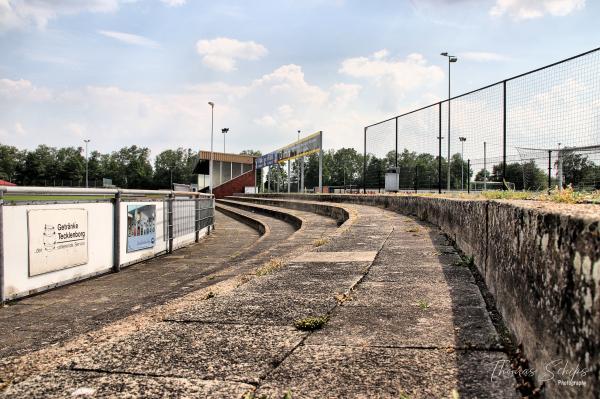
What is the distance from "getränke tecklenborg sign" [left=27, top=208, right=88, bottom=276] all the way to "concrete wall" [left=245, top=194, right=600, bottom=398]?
5808 mm

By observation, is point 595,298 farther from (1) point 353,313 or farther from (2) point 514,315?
(1) point 353,313

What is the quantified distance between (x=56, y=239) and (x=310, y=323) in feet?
16.9

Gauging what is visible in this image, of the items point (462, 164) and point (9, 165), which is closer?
point (462, 164)

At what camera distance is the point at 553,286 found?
1688 millimetres

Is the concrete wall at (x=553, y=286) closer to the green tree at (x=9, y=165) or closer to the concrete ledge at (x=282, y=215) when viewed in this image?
the concrete ledge at (x=282, y=215)

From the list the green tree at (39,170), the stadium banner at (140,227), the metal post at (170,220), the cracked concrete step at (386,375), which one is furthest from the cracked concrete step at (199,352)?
the green tree at (39,170)

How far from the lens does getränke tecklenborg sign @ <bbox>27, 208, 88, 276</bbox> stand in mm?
5969

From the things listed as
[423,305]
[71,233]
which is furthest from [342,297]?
[71,233]

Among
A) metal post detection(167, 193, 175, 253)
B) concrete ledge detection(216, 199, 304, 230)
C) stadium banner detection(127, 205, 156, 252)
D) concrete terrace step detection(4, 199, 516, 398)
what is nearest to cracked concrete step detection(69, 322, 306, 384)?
concrete terrace step detection(4, 199, 516, 398)

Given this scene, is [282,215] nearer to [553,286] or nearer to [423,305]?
[423,305]

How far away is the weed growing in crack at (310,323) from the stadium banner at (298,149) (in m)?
24.6

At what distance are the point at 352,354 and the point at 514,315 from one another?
35.4 inches

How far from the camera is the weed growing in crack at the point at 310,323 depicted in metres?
2.74

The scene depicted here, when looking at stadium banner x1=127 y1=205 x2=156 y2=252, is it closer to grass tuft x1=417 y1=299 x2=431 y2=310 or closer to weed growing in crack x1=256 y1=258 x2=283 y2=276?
weed growing in crack x1=256 y1=258 x2=283 y2=276
